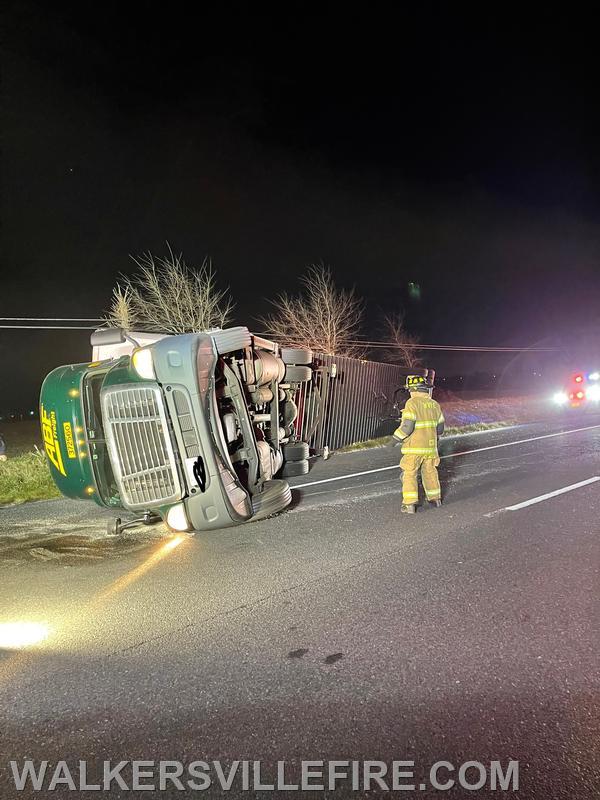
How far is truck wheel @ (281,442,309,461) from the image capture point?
6602 mm

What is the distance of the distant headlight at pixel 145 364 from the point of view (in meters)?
4.59

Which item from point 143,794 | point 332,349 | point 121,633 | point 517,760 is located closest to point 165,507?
point 121,633

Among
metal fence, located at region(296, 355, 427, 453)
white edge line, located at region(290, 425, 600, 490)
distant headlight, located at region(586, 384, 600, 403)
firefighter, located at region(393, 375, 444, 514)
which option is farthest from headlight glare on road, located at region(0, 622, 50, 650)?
distant headlight, located at region(586, 384, 600, 403)

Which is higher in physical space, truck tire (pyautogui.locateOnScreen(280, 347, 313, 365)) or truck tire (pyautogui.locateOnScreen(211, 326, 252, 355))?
truck tire (pyautogui.locateOnScreen(211, 326, 252, 355))

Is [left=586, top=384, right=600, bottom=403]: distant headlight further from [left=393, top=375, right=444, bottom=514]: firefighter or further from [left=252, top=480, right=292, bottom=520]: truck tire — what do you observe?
[left=252, top=480, right=292, bottom=520]: truck tire

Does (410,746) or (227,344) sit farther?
(227,344)

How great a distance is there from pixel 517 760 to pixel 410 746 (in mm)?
434

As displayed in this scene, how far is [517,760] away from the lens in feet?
7.12

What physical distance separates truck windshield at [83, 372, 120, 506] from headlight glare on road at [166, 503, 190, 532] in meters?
0.79

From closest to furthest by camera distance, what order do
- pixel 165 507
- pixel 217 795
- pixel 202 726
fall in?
pixel 217 795
pixel 202 726
pixel 165 507

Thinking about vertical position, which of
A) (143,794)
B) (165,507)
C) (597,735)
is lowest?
(597,735)

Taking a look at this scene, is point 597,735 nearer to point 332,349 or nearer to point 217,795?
point 217,795

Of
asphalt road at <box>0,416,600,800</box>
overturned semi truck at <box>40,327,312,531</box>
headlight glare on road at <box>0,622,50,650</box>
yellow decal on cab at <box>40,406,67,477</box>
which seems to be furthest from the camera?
yellow decal on cab at <box>40,406,67,477</box>

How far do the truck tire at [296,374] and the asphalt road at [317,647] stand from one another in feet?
6.56
